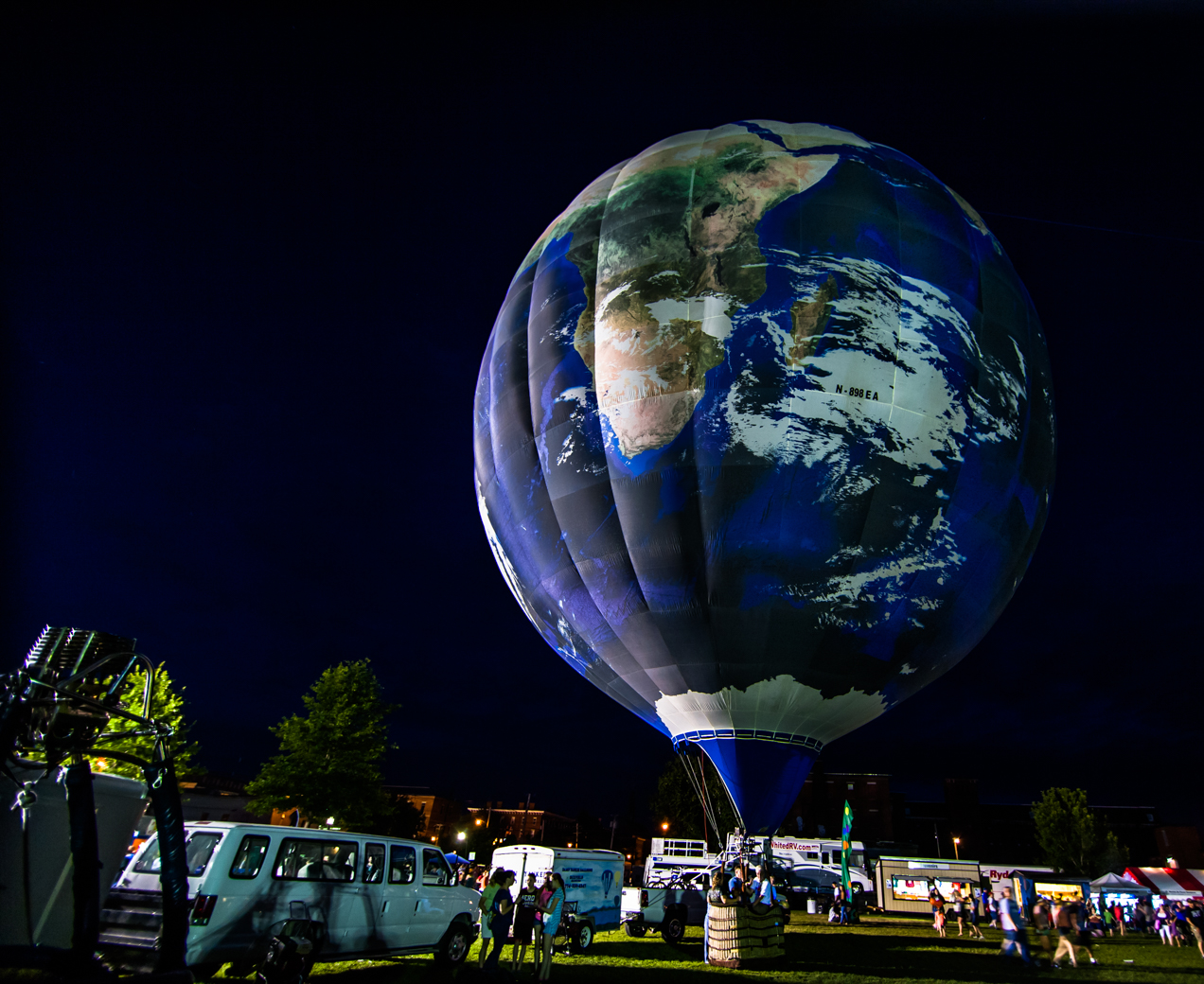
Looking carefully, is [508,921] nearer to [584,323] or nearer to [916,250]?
[584,323]

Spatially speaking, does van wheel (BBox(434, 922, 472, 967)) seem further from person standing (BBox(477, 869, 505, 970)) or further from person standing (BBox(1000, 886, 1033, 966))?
person standing (BBox(1000, 886, 1033, 966))

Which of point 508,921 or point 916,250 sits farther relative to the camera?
point 916,250

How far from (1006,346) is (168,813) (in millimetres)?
14891

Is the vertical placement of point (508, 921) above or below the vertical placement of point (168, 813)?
below

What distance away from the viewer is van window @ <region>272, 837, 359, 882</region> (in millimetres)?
8875

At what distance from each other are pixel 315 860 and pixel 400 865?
158cm

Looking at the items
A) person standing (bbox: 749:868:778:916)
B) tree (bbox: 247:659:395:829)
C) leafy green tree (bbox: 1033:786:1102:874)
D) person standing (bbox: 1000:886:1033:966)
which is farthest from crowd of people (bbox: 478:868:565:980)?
leafy green tree (bbox: 1033:786:1102:874)

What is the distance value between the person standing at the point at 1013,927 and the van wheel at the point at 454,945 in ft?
33.3

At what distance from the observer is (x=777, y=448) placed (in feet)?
39.4

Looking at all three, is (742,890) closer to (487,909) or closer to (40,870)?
(487,909)

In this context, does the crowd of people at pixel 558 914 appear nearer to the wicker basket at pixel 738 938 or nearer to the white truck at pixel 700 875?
the wicker basket at pixel 738 938

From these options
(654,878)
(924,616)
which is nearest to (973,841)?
(654,878)

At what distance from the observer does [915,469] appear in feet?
40.0

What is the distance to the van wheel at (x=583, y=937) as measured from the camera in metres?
14.4
